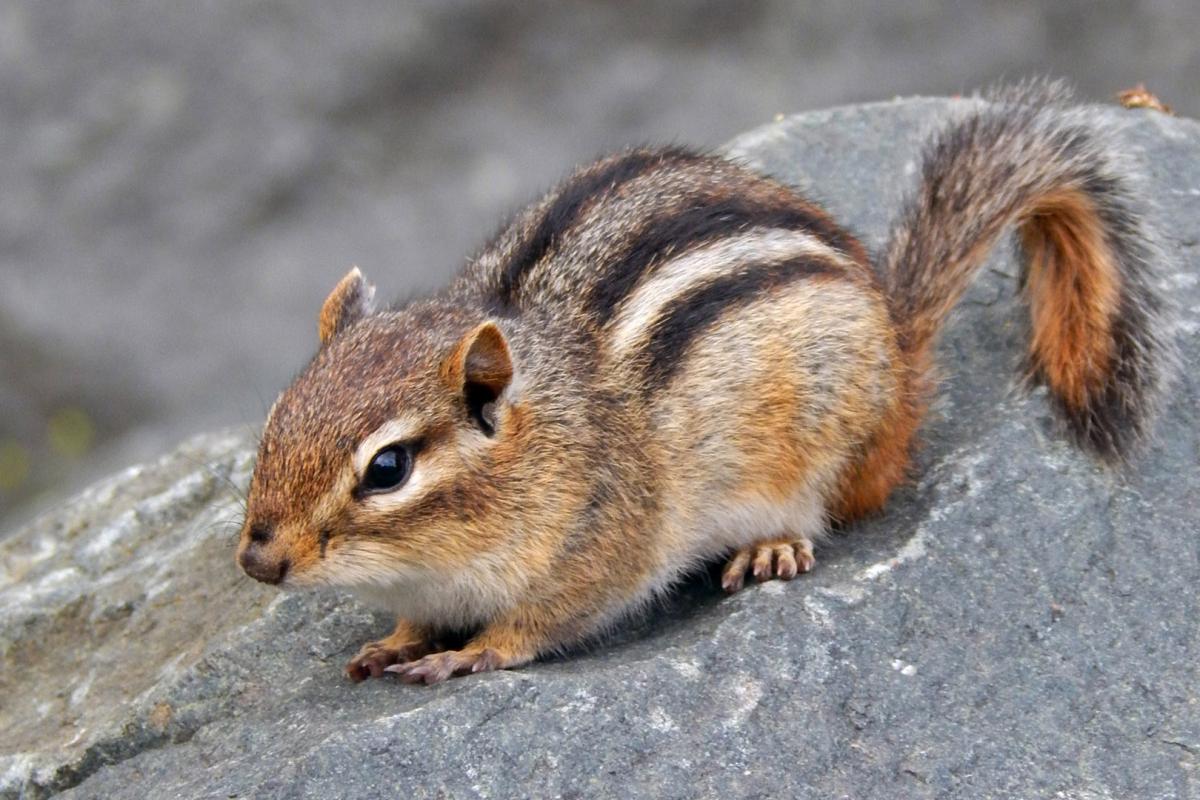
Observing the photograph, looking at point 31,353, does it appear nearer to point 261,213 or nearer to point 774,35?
point 261,213

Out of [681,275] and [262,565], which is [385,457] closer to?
[262,565]

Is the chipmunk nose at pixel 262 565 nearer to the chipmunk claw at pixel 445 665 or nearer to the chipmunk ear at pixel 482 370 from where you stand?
the chipmunk claw at pixel 445 665

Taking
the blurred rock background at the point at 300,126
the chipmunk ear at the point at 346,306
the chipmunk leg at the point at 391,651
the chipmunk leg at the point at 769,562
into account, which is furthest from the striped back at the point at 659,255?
the blurred rock background at the point at 300,126

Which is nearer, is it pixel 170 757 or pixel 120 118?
pixel 170 757

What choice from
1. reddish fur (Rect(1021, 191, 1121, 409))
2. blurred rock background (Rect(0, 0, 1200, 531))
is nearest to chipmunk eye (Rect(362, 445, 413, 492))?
reddish fur (Rect(1021, 191, 1121, 409))

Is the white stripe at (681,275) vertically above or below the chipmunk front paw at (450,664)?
above

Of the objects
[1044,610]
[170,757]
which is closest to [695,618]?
[1044,610]
